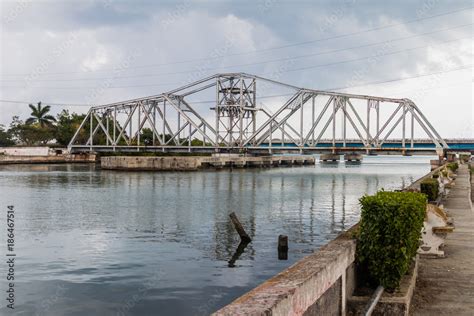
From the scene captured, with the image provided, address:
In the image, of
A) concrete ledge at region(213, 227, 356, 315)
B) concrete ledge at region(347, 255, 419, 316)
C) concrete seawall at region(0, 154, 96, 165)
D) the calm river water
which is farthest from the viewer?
concrete seawall at region(0, 154, 96, 165)

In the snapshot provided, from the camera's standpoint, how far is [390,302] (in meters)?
10.8

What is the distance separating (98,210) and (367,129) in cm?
11523

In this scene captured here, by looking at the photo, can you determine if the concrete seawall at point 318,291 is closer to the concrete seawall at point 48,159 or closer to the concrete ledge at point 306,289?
the concrete ledge at point 306,289

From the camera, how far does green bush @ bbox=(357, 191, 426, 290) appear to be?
38.0ft

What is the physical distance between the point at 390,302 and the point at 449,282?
3.34 meters

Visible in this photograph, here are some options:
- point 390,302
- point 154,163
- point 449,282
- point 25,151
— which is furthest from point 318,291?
point 25,151

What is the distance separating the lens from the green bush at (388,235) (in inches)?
456

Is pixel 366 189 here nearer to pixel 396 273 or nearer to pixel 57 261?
pixel 57 261

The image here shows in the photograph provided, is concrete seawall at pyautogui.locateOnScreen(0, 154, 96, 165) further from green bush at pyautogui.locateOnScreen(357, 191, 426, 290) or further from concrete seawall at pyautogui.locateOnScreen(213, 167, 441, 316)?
concrete seawall at pyautogui.locateOnScreen(213, 167, 441, 316)

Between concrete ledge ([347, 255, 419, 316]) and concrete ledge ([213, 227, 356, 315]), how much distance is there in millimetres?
613

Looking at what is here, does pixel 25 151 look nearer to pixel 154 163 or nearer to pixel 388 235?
pixel 154 163

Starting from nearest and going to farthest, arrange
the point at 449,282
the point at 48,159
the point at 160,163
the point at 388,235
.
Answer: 1. the point at 388,235
2. the point at 449,282
3. the point at 160,163
4. the point at 48,159

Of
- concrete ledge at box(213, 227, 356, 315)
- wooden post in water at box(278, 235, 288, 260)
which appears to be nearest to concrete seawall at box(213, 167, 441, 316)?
concrete ledge at box(213, 227, 356, 315)

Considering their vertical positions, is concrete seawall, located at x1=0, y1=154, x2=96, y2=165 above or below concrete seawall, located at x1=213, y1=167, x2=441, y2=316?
below
